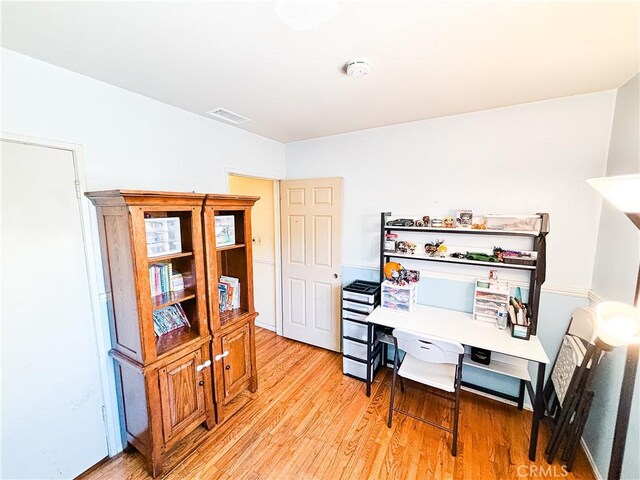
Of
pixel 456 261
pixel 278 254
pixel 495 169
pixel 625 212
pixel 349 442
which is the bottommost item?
pixel 349 442

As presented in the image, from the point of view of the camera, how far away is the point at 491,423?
2.05 meters

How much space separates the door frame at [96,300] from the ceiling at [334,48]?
47 centimetres

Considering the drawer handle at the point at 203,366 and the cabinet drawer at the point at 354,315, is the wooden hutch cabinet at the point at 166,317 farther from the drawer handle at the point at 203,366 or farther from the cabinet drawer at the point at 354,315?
Result: the cabinet drawer at the point at 354,315

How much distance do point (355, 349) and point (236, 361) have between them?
111cm

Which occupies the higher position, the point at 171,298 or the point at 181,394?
the point at 171,298

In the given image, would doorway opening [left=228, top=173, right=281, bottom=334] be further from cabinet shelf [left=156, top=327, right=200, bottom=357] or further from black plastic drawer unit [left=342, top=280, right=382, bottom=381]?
cabinet shelf [left=156, top=327, right=200, bottom=357]

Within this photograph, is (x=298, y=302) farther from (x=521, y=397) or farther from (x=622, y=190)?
(x=622, y=190)

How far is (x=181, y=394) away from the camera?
178 cm

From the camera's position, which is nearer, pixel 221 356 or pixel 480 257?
pixel 221 356

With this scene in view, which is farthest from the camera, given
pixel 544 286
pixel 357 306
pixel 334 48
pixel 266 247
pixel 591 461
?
pixel 266 247

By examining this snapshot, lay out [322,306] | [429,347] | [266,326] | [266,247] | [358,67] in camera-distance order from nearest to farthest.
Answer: [358,67]
[429,347]
[322,306]
[266,247]
[266,326]

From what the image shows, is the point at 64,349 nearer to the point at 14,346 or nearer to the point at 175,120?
the point at 14,346

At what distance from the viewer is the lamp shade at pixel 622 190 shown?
2.90ft

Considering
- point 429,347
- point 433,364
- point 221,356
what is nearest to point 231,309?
point 221,356
